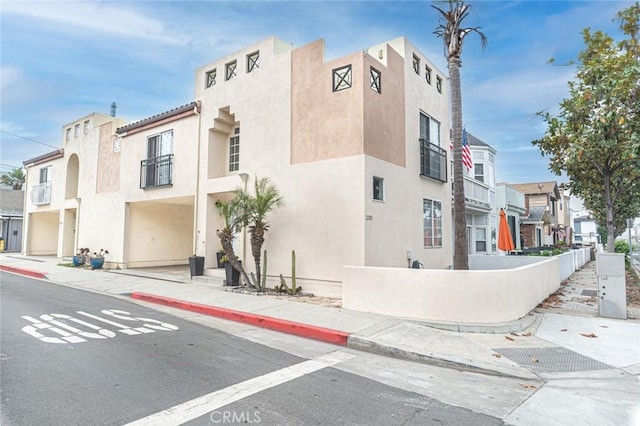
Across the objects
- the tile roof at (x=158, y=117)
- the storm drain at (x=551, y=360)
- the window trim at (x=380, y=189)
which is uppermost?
the tile roof at (x=158, y=117)

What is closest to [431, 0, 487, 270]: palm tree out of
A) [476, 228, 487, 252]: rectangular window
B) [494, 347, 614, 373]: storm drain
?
[494, 347, 614, 373]: storm drain

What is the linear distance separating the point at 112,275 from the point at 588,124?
1733 cm

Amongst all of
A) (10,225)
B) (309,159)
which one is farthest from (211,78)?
(10,225)

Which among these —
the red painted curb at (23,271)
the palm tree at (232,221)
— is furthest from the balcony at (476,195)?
the red painted curb at (23,271)

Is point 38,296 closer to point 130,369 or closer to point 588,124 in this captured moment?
point 130,369

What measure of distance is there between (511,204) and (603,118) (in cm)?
1659

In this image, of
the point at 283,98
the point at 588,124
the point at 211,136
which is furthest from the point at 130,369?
the point at 588,124

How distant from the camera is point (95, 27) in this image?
1328cm

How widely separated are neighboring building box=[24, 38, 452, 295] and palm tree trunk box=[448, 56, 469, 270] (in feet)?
6.27

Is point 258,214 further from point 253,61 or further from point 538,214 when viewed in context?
point 538,214

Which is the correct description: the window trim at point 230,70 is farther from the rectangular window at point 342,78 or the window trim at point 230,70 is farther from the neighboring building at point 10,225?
the neighboring building at point 10,225

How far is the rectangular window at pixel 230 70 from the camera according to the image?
44.2 feet

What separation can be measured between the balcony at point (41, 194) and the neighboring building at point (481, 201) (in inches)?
998

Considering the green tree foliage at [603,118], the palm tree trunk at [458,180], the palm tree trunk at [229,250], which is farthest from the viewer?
the palm tree trunk at [229,250]
